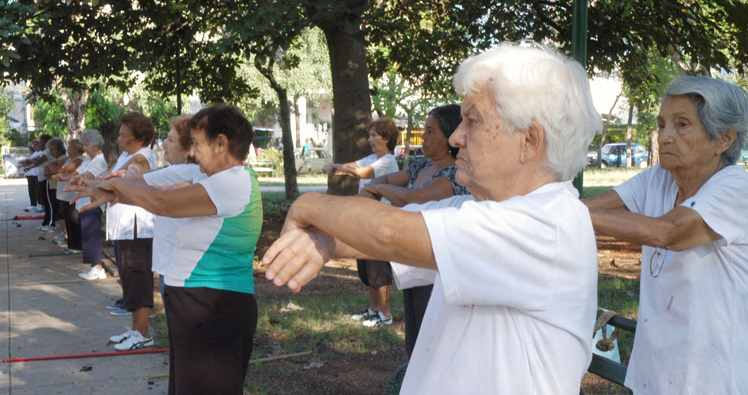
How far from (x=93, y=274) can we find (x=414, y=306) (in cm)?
668

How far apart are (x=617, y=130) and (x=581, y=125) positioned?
58040mm

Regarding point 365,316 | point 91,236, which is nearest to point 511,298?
point 365,316

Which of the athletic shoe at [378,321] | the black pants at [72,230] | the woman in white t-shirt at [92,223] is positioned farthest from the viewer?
the black pants at [72,230]

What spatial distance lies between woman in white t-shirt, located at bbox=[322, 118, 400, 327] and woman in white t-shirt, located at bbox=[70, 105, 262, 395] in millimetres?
2435

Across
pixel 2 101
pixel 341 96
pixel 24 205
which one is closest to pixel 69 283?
pixel 341 96

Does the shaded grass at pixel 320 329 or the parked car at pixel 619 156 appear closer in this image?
the shaded grass at pixel 320 329

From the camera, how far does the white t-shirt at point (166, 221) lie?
4137 millimetres

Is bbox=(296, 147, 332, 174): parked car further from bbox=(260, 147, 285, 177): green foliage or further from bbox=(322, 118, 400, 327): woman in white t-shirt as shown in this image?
bbox=(322, 118, 400, 327): woman in white t-shirt

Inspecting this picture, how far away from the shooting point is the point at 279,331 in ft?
20.5

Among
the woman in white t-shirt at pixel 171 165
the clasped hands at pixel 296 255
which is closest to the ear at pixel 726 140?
the clasped hands at pixel 296 255

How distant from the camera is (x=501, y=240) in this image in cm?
133

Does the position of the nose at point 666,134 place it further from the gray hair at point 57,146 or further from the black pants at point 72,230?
the gray hair at point 57,146

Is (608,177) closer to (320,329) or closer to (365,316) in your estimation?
(365,316)

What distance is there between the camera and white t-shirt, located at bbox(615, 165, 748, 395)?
2.26 metres
